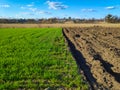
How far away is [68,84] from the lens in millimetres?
10172

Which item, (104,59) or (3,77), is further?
(104,59)

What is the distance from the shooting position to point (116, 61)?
47.1ft

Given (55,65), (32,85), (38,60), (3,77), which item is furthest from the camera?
(38,60)

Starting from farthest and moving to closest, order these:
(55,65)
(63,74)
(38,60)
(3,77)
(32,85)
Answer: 1. (38,60)
2. (55,65)
3. (63,74)
4. (3,77)
5. (32,85)

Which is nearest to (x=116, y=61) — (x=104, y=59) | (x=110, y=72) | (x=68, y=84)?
(x=104, y=59)

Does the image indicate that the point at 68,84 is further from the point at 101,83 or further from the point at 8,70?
the point at 8,70

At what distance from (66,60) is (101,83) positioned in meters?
5.12

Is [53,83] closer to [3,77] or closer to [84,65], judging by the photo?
[3,77]

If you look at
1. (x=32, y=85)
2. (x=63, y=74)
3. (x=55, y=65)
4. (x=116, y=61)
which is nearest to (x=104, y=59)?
(x=116, y=61)

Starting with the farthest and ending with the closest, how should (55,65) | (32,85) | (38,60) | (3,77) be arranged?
1. (38,60)
2. (55,65)
3. (3,77)
4. (32,85)

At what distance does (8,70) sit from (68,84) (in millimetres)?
3249

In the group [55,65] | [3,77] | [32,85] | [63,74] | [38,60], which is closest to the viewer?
[32,85]

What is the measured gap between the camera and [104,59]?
1546cm

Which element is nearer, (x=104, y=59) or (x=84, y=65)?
(x=84, y=65)
